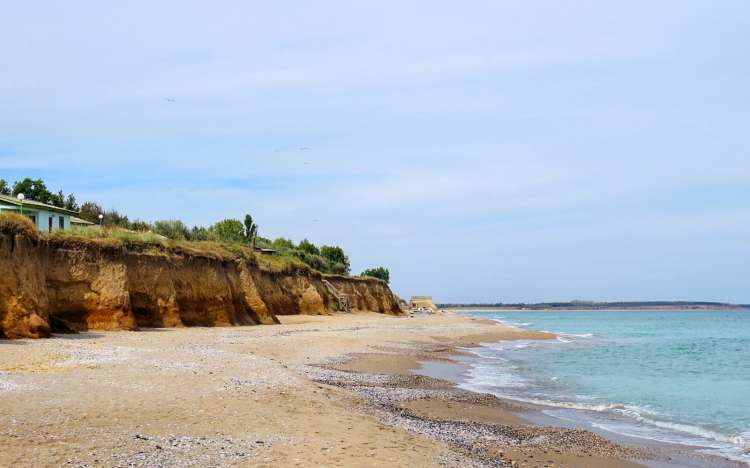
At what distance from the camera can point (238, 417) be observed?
9.66 metres

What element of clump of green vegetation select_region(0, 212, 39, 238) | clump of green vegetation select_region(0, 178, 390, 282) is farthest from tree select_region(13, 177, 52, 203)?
clump of green vegetation select_region(0, 212, 39, 238)

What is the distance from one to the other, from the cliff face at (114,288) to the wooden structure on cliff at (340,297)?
21.5m

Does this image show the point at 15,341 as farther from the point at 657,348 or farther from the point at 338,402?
the point at 657,348

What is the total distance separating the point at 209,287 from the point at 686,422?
24.0 metres

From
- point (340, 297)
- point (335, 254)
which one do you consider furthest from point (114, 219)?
point (335, 254)

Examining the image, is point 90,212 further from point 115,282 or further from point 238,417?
point 238,417

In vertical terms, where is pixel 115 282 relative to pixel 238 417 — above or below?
above

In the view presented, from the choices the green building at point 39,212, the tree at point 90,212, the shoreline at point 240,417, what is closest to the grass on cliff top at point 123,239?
the green building at point 39,212

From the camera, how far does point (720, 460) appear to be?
37.1 ft

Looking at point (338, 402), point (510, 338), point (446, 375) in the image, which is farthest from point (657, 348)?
point (338, 402)

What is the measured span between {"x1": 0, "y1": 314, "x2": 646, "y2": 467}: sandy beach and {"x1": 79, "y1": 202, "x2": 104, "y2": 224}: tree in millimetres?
33608

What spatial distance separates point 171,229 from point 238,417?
118 ft

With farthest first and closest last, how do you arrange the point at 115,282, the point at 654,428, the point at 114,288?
the point at 115,282 < the point at 114,288 < the point at 654,428

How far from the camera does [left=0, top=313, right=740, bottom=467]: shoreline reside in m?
7.67
